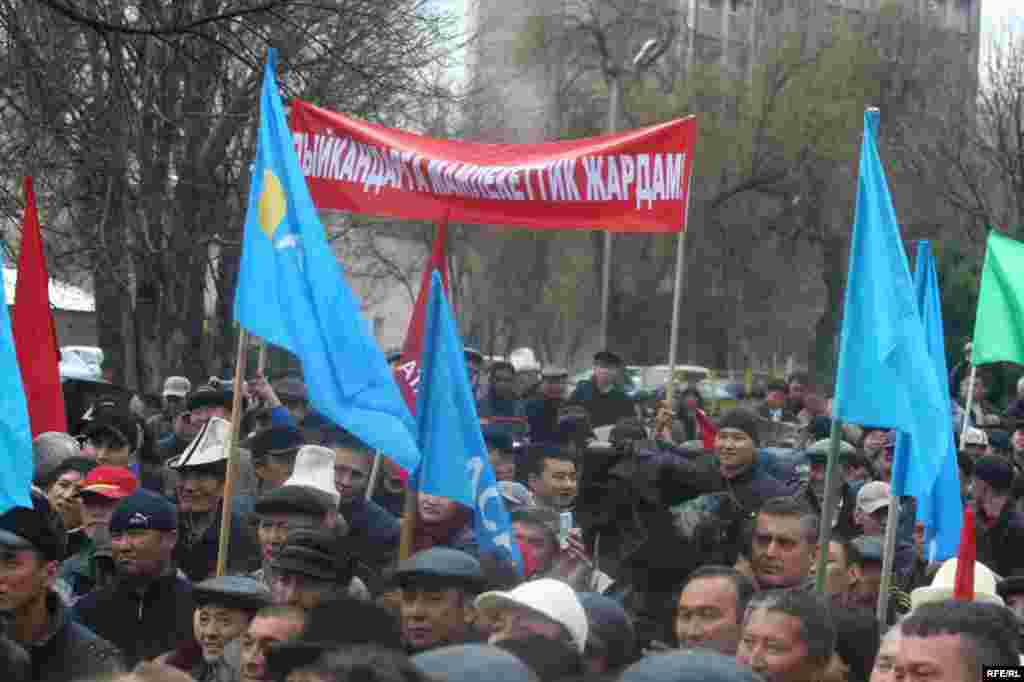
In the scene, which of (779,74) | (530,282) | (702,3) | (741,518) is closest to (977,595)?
(741,518)

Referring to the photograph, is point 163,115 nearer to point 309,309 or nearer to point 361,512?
point 361,512

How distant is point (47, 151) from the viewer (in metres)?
11.7

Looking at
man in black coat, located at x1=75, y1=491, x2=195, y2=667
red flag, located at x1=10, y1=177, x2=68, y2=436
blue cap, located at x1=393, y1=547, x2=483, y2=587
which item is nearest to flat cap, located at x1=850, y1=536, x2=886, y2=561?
blue cap, located at x1=393, y1=547, x2=483, y2=587

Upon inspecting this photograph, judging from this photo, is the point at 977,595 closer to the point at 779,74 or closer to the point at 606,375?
the point at 606,375

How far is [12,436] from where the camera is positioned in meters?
6.20

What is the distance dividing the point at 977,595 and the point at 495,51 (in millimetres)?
42926

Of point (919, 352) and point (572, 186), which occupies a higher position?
point (572, 186)

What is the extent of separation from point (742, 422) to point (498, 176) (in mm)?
1753

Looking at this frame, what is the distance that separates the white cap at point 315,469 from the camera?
23.3 ft

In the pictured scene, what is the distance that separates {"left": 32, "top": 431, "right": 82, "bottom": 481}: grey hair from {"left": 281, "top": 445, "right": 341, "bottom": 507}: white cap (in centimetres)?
140

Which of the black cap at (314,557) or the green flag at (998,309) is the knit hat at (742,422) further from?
the black cap at (314,557)

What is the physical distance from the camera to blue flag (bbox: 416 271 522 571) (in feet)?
22.0

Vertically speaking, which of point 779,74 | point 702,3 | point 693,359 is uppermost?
point 702,3

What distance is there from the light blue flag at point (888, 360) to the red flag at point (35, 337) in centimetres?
401
